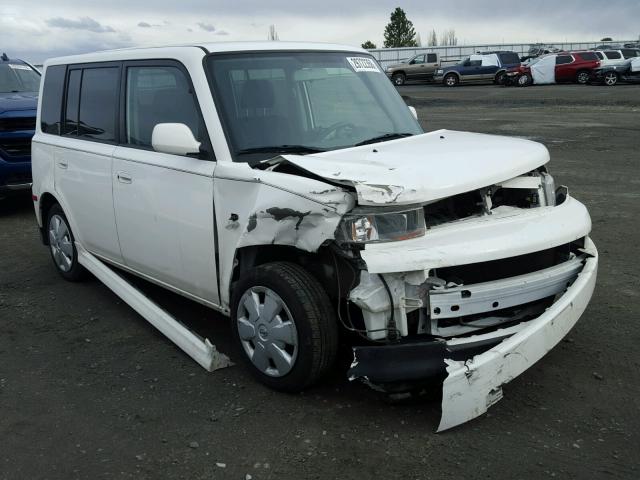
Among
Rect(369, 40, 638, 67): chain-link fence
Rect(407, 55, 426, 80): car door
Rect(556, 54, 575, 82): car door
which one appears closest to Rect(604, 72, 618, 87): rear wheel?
Rect(556, 54, 575, 82): car door

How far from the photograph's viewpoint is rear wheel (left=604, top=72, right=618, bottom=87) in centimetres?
3189

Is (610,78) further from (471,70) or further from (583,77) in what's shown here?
(471,70)

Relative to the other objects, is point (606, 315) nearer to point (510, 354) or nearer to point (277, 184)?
point (510, 354)

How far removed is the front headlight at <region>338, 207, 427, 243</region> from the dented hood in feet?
0.26

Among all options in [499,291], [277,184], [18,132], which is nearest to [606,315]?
[499,291]

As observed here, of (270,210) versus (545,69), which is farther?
(545,69)

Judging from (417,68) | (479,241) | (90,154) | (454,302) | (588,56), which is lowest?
(454,302)

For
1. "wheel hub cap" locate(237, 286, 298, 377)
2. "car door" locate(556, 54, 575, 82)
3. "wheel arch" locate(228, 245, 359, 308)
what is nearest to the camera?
"wheel arch" locate(228, 245, 359, 308)

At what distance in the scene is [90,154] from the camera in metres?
4.98

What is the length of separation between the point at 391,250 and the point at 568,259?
4.25 ft

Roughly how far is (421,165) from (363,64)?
165cm

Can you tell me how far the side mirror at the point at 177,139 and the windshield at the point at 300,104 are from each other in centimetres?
22

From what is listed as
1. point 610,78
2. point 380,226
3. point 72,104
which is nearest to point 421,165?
point 380,226

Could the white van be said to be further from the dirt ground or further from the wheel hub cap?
the dirt ground
